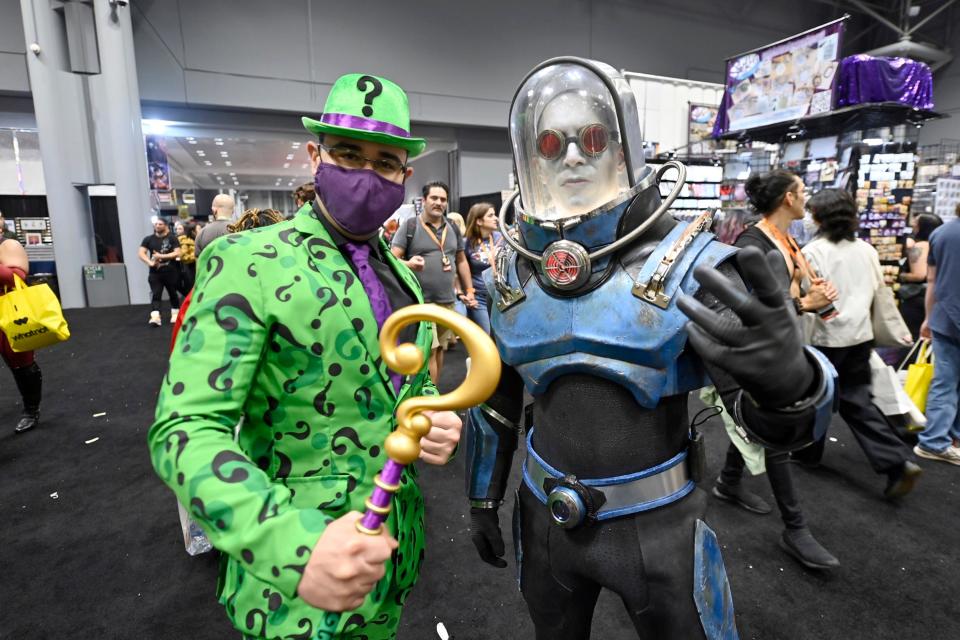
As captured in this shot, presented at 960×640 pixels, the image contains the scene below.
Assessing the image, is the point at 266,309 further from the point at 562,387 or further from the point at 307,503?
the point at 562,387

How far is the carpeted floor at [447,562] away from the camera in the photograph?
78.0 inches

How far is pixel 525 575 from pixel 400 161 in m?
1.02

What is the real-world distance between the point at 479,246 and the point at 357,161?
13.2 ft

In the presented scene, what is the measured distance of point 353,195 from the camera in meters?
1.01

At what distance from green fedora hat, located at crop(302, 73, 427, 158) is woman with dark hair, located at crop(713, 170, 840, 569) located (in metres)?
1.76

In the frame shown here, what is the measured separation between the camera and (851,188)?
265 inches

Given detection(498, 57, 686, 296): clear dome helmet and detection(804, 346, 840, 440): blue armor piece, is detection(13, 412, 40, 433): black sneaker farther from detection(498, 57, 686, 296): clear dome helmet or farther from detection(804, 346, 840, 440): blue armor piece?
detection(804, 346, 840, 440): blue armor piece

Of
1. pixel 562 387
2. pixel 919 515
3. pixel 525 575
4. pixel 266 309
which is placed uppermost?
pixel 266 309

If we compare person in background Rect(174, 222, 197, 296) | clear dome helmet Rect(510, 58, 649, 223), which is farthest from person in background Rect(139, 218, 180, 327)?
clear dome helmet Rect(510, 58, 649, 223)

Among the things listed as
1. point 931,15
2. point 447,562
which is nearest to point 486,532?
point 447,562

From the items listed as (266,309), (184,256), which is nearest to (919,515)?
(266,309)

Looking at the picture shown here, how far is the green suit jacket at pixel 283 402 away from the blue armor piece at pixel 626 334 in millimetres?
273

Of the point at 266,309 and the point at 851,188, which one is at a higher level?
the point at 851,188

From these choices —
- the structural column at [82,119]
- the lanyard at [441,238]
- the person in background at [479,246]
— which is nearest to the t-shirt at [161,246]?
the structural column at [82,119]
